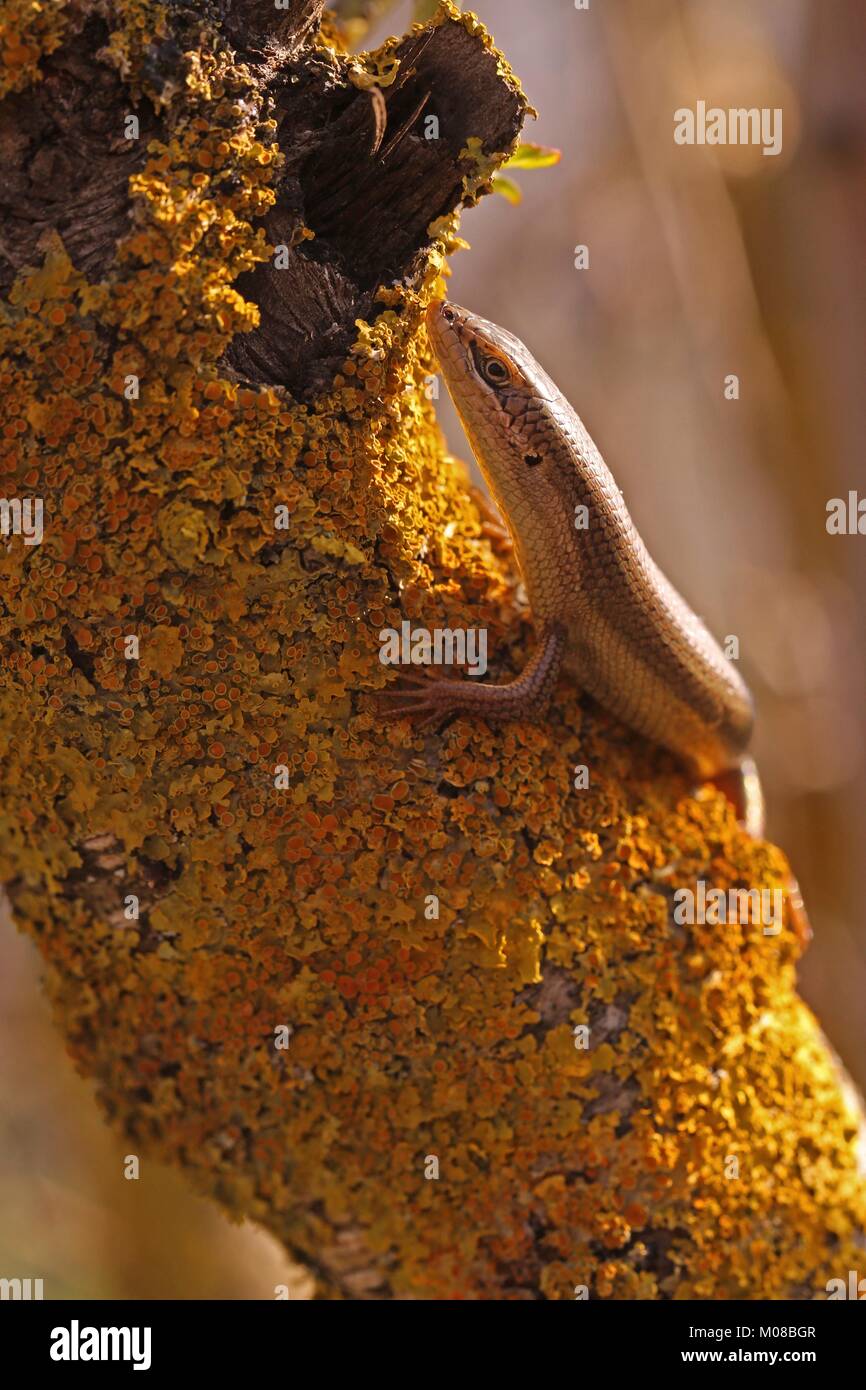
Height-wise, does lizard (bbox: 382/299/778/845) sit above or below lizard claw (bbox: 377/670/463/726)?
above

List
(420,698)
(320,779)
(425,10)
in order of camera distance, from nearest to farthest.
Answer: (320,779)
(420,698)
(425,10)

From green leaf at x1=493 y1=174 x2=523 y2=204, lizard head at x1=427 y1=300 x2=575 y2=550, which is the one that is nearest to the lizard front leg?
lizard head at x1=427 y1=300 x2=575 y2=550

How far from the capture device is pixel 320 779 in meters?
1.94

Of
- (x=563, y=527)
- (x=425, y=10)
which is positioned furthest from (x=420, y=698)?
(x=425, y=10)

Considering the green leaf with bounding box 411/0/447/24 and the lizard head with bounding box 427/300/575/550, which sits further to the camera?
the lizard head with bounding box 427/300/575/550

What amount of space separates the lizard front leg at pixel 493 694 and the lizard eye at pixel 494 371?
643 mm

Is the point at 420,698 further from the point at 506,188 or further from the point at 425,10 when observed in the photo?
the point at 425,10

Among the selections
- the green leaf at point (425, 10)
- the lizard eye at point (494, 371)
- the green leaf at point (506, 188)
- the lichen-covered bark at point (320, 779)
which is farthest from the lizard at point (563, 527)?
the green leaf at point (425, 10)

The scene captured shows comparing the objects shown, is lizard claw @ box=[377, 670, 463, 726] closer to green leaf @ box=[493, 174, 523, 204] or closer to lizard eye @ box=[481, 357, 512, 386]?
lizard eye @ box=[481, 357, 512, 386]

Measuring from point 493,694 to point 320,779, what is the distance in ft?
1.38

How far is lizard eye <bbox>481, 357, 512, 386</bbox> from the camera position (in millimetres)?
2484

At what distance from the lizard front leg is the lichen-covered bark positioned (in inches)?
2.3

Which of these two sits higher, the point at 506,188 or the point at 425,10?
the point at 425,10

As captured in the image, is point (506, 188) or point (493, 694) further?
point (506, 188)
